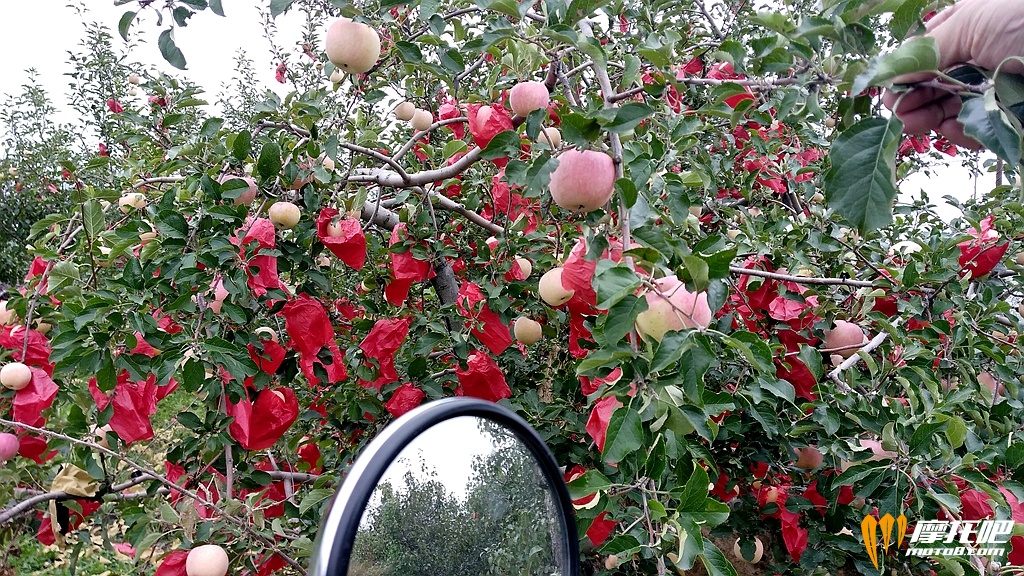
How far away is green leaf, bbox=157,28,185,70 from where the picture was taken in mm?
1008

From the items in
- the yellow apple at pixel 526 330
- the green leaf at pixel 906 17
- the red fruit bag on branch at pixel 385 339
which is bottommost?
the yellow apple at pixel 526 330

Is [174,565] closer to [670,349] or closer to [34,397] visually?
A: [34,397]

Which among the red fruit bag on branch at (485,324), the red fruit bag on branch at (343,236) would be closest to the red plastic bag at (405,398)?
the red fruit bag on branch at (485,324)

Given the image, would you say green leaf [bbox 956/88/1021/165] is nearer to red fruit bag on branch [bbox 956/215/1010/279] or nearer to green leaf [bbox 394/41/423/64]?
green leaf [bbox 394/41/423/64]

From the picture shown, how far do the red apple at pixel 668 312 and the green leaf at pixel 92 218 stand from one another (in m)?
1.02

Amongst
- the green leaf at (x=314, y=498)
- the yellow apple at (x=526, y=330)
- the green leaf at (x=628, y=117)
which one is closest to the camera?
the green leaf at (x=628, y=117)

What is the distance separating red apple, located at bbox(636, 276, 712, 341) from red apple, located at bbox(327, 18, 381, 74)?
2.41ft

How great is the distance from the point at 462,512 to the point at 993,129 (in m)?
0.48

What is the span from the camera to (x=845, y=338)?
1372mm

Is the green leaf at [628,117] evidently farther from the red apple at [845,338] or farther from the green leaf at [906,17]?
the red apple at [845,338]

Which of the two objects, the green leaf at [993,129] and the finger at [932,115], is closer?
the green leaf at [993,129]

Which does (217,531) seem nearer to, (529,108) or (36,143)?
(529,108)

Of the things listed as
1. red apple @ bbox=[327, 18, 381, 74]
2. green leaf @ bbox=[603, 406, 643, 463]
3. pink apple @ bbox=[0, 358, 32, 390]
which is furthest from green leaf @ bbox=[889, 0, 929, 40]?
pink apple @ bbox=[0, 358, 32, 390]

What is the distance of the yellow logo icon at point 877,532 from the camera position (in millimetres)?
1074
